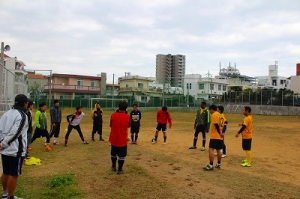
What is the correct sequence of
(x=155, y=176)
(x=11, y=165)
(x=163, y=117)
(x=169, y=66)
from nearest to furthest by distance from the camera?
(x=11, y=165)
(x=155, y=176)
(x=163, y=117)
(x=169, y=66)

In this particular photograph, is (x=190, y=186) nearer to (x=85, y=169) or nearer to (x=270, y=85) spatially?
(x=85, y=169)

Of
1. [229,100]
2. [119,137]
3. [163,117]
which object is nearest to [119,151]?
[119,137]

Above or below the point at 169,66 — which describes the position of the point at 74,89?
below

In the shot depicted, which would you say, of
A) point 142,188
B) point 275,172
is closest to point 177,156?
point 275,172

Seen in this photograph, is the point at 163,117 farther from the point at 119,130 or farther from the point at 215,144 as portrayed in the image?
the point at 119,130

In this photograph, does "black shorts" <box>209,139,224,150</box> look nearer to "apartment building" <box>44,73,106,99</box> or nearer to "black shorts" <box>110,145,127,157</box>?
"black shorts" <box>110,145,127,157</box>

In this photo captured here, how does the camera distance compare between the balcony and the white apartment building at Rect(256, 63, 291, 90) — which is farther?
the white apartment building at Rect(256, 63, 291, 90)

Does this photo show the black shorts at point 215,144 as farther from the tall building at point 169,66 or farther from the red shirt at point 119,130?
the tall building at point 169,66

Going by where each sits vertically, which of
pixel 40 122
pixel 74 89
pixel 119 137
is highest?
pixel 74 89

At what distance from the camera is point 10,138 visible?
494 cm

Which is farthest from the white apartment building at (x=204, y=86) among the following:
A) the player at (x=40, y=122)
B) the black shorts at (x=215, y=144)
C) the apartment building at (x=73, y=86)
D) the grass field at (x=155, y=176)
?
the black shorts at (x=215, y=144)

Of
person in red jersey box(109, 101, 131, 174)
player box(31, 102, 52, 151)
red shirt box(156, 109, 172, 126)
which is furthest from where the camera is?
red shirt box(156, 109, 172, 126)

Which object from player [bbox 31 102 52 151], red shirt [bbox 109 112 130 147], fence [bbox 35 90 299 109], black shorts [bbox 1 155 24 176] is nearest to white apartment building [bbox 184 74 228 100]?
fence [bbox 35 90 299 109]

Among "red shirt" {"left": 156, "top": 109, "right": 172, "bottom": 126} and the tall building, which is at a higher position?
the tall building
